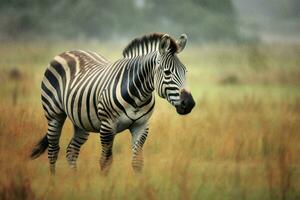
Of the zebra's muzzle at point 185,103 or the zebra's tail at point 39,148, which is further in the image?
the zebra's tail at point 39,148

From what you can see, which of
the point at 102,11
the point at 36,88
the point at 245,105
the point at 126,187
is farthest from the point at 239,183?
the point at 102,11

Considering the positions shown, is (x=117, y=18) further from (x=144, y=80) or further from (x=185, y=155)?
(x=144, y=80)

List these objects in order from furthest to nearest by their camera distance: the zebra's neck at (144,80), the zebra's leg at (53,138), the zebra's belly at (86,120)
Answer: the zebra's leg at (53,138)
the zebra's belly at (86,120)
the zebra's neck at (144,80)

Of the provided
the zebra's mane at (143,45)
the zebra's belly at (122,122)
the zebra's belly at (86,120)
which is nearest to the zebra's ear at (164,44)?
the zebra's mane at (143,45)

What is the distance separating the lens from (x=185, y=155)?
25.1ft

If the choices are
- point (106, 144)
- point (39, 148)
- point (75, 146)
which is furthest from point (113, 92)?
point (39, 148)

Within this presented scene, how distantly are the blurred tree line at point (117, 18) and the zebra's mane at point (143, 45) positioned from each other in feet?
76.0

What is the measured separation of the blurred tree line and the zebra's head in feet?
78.0

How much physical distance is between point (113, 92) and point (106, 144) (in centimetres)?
52

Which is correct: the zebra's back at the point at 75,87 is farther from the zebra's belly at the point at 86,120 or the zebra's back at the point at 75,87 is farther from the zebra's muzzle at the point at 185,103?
the zebra's muzzle at the point at 185,103

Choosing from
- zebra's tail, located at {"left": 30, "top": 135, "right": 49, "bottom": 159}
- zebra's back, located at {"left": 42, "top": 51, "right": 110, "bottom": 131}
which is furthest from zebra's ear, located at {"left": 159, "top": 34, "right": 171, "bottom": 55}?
zebra's tail, located at {"left": 30, "top": 135, "right": 49, "bottom": 159}

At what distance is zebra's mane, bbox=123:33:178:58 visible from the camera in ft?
22.3

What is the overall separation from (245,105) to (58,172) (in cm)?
558

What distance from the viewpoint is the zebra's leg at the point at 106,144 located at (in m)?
6.79
